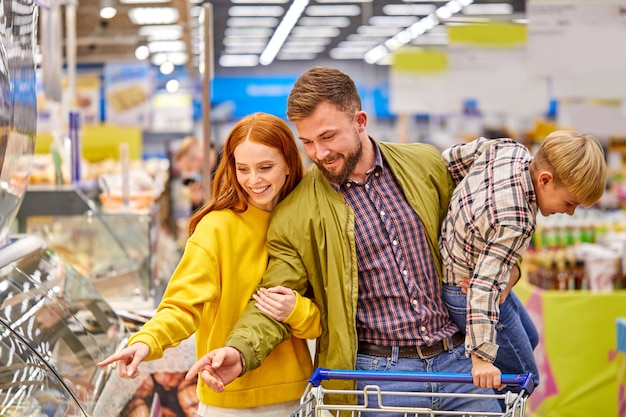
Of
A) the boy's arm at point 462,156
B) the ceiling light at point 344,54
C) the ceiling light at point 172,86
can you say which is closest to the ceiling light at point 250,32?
the ceiling light at point 344,54

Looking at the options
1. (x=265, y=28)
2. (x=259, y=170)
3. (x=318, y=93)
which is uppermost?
(x=265, y=28)

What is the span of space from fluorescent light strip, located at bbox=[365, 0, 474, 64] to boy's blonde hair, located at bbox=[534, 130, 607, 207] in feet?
50.6

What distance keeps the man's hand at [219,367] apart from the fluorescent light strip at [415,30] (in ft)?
52.1

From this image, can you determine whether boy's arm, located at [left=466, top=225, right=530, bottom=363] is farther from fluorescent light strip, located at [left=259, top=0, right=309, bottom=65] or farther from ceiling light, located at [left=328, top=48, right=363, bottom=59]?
ceiling light, located at [left=328, top=48, right=363, bottom=59]

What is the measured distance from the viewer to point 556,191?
241cm

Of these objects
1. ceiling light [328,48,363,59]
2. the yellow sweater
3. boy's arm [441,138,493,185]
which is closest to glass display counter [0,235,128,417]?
the yellow sweater

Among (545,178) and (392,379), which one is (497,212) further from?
(392,379)

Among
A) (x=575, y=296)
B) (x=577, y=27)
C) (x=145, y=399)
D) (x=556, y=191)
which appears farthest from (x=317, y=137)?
(x=577, y=27)

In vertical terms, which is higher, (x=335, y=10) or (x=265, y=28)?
(x=335, y=10)

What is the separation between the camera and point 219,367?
Answer: 2.24 m

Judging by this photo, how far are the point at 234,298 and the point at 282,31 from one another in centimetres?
1952

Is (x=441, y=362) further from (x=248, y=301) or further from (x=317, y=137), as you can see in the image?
(x=317, y=137)

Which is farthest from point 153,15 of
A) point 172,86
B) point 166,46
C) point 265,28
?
point 172,86

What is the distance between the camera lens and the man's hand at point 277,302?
2.37 meters
